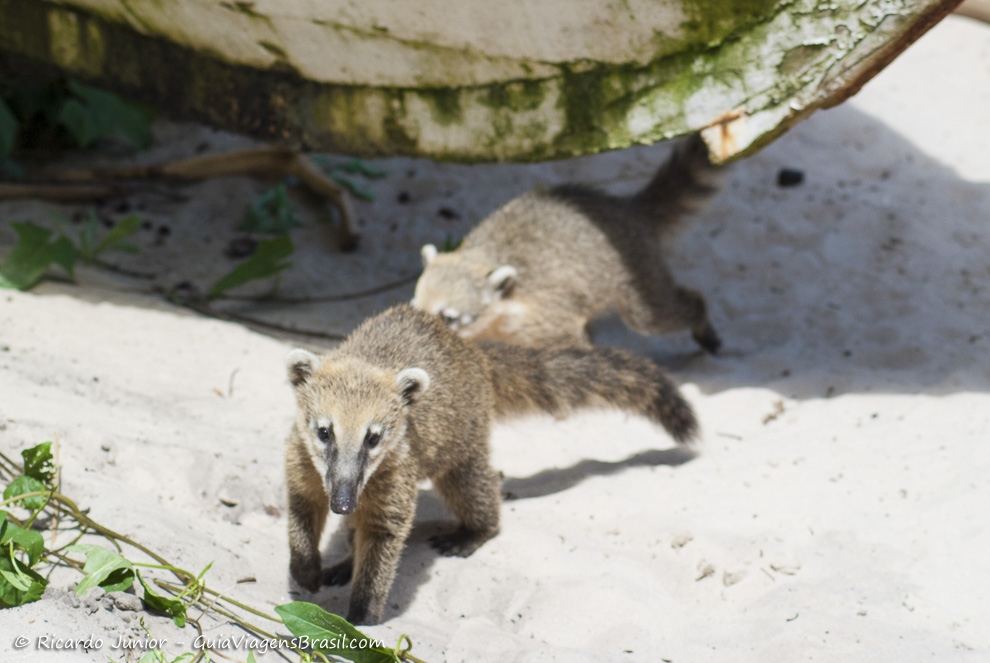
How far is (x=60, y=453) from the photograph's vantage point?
2.98 m

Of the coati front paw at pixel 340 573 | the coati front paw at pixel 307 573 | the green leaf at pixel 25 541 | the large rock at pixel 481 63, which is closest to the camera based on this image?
the green leaf at pixel 25 541

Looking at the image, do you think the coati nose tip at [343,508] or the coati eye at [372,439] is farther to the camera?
the coati eye at [372,439]

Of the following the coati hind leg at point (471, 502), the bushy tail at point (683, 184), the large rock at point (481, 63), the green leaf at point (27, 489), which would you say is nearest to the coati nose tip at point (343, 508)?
the coati hind leg at point (471, 502)

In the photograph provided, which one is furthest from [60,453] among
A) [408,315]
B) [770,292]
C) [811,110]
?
[770,292]

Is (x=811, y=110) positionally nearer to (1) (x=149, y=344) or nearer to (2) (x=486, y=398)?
(2) (x=486, y=398)

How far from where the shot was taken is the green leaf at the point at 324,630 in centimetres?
228

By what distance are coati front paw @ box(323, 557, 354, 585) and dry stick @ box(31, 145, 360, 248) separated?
2.93m

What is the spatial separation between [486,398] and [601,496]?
2.21ft

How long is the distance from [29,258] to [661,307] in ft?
11.2

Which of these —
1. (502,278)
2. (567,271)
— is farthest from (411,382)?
(567,271)

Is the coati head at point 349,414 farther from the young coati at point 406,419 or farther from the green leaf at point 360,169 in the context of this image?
the green leaf at point 360,169

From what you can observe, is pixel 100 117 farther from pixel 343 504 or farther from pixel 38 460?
pixel 343 504

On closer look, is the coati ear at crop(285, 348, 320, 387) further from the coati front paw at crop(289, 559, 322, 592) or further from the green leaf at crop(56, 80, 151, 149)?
the green leaf at crop(56, 80, 151, 149)

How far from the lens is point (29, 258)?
173 inches
